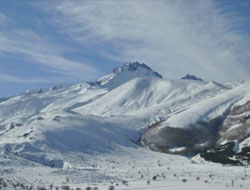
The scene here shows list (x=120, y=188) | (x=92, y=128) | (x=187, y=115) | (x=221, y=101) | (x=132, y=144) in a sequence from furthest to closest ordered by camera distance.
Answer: (x=221, y=101)
(x=187, y=115)
(x=92, y=128)
(x=132, y=144)
(x=120, y=188)

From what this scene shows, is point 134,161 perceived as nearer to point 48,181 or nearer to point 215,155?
point 215,155

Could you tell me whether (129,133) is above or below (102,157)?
above

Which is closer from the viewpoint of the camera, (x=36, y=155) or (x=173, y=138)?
(x=36, y=155)

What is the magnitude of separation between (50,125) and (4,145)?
2572 cm

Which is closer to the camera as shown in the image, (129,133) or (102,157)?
(102,157)

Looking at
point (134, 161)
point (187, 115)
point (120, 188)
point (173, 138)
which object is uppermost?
point (187, 115)

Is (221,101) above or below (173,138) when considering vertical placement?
above

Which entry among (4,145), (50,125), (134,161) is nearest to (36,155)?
(4,145)

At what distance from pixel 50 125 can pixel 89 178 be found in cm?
6655

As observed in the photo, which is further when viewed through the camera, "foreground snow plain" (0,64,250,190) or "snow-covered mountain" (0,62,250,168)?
"snow-covered mountain" (0,62,250,168)

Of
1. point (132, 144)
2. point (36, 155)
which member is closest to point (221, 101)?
point (132, 144)

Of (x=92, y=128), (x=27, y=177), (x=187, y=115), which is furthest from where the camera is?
(x=187, y=115)

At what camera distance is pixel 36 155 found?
10056cm

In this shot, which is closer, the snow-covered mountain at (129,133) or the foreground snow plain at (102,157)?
the foreground snow plain at (102,157)
